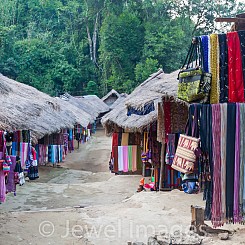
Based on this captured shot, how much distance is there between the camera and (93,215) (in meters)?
8.10

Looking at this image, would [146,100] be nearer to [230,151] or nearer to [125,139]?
[125,139]

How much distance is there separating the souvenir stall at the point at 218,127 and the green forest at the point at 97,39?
2604 cm

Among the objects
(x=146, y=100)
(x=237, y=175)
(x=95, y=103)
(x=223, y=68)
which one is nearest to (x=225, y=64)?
(x=223, y=68)

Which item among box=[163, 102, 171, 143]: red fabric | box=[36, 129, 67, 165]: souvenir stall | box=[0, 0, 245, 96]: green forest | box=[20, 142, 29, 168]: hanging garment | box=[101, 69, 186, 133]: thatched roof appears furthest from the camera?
box=[0, 0, 245, 96]: green forest

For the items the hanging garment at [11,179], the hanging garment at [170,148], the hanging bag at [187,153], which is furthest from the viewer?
the hanging garment at [170,148]

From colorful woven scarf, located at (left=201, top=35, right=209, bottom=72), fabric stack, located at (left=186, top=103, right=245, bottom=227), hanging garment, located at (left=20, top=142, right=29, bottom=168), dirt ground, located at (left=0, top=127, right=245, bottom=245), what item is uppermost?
colorful woven scarf, located at (left=201, top=35, right=209, bottom=72)

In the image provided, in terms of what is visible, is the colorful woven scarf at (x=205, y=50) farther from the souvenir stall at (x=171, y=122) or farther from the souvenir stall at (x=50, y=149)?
the souvenir stall at (x=50, y=149)

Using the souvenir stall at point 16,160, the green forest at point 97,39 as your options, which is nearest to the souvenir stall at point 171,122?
the souvenir stall at point 16,160

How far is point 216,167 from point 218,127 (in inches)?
16.4

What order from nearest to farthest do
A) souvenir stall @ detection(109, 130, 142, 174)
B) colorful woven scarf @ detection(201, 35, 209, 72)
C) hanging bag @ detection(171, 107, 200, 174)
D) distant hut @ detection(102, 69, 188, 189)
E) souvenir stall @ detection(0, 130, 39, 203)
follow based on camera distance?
hanging bag @ detection(171, 107, 200, 174), colorful woven scarf @ detection(201, 35, 209, 72), souvenir stall @ detection(0, 130, 39, 203), distant hut @ detection(102, 69, 188, 189), souvenir stall @ detection(109, 130, 142, 174)

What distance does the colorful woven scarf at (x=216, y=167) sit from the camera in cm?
375

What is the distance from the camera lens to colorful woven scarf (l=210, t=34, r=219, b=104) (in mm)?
3848

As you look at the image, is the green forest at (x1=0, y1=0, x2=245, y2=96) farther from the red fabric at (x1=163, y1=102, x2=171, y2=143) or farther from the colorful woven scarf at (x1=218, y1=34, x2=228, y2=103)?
the colorful woven scarf at (x1=218, y1=34, x2=228, y2=103)

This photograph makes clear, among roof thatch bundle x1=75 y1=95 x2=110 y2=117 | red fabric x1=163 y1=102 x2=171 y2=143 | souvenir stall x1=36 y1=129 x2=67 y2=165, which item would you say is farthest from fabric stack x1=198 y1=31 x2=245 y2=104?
roof thatch bundle x1=75 y1=95 x2=110 y2=117
